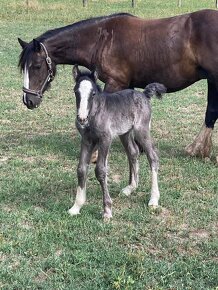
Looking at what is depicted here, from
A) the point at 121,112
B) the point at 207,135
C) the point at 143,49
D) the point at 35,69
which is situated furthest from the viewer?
the point at 207,135

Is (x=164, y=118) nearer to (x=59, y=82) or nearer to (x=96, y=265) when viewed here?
(x=59, y=82)

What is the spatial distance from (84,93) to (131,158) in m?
1.34

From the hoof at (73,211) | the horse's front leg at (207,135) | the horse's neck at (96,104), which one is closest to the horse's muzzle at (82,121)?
the horse's neck at (96,104)

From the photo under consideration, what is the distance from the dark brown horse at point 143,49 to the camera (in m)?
6.79

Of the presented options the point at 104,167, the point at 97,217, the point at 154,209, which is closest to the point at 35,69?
the point at 104,167

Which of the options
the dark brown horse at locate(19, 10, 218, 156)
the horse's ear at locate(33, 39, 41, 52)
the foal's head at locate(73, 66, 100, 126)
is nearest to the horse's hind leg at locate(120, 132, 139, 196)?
the foal's head at locate(73, 66, 100, 126)

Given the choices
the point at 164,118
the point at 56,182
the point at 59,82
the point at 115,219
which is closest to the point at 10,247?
the point at 115,219

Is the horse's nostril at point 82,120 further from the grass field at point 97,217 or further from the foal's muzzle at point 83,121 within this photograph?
the grass field at point 97,217

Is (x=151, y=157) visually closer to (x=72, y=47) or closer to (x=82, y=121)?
(x=82, y=121)

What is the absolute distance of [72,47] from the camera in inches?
276

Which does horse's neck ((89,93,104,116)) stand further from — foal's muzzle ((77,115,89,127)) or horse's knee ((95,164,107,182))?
horse's knee ((95,164,107,182))

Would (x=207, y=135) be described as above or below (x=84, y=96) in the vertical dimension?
below

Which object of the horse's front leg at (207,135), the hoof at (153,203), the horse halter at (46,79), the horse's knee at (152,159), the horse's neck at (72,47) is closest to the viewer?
the hoof at (153,203)

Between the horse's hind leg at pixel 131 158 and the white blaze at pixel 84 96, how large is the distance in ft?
3.74
